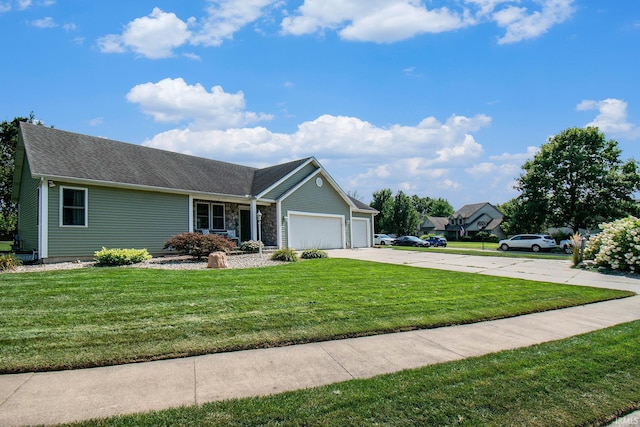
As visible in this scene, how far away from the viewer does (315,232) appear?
23.3m

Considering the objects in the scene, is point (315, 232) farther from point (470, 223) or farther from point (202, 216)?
point (470, 223)

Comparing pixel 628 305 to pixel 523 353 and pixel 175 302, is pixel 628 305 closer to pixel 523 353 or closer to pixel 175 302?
pixel 523 353

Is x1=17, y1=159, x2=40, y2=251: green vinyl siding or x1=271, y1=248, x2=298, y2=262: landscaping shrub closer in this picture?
x1=271, y1=248, x2=298, y2=262: landscaping shrub

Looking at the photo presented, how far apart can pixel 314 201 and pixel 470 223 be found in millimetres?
52920

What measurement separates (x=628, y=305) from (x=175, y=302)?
960cm

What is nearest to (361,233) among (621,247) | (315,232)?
(315,232)

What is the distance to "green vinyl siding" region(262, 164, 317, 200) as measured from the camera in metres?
21.0

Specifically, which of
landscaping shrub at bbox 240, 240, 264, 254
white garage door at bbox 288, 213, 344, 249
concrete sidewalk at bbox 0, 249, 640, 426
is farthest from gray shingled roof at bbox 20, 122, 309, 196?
concrete sidewalk at bbox 0, 249, 640, 426

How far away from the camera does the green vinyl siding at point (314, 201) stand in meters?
21.6

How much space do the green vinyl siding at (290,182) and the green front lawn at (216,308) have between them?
10.7 meters

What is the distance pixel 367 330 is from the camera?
18.1 feet

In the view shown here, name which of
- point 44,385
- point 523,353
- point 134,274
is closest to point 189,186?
point 134,274

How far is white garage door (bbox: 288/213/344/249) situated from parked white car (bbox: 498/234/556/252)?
17.7 meters

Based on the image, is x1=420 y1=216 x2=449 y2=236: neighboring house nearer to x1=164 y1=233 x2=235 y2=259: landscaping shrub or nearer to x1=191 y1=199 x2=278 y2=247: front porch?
x1=191 y1=199 x2=278 y2=247: front porch
